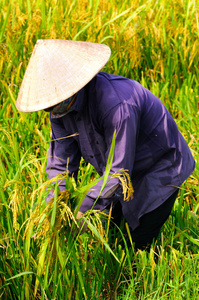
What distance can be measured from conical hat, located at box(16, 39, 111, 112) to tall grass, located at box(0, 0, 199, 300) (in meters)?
0.18

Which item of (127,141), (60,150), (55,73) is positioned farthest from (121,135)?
(60,150)

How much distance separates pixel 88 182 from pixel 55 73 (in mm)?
800

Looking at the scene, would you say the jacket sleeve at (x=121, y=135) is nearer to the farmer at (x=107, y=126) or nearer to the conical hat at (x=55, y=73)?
the farmer at (x=107, y=126)

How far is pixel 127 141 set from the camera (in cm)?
157

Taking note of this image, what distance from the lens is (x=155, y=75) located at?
10.9ft

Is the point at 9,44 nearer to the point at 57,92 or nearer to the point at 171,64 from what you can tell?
the point at 171,64

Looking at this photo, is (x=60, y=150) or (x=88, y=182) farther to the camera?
(x=88, y=182)

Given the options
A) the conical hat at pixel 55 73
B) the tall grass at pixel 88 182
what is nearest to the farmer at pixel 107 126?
the conical hat at pixel 55 73

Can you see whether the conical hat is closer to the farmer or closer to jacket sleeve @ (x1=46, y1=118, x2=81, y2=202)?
the farmer

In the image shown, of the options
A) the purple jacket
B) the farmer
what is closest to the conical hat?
the farmer

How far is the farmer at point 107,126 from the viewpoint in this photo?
58.9 inches

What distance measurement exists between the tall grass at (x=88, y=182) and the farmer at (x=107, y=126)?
0.12 metres

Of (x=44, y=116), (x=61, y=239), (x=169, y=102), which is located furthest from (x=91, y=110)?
(x=169, y=102)

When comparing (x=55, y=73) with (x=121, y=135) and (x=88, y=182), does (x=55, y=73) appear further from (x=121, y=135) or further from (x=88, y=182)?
(x=88, y=182)
